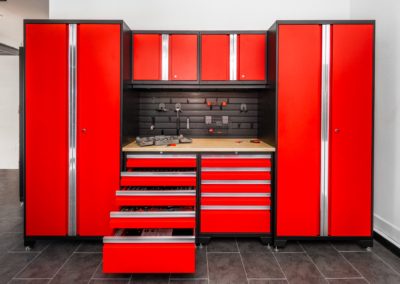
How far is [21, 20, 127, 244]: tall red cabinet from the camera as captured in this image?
2.64 metres

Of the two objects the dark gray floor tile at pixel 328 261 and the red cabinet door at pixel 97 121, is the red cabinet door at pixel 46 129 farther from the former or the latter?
the dark gray floor tile at pixel 328 261

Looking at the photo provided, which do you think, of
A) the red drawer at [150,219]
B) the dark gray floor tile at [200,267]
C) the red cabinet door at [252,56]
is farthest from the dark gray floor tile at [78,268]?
the red cabinet door at [252,56]

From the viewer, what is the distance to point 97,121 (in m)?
2.66

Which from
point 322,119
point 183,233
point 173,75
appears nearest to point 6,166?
point 173,75

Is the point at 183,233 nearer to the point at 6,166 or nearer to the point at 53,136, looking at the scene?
the point at 53,136

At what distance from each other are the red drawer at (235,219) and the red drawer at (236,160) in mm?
417

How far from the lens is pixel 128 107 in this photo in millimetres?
2912

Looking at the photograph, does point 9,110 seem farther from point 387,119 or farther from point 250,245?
Result: point 387,119

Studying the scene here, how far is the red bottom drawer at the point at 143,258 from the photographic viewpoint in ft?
6.81

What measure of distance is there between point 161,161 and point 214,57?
1292mm

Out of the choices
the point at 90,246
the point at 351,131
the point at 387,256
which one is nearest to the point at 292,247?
the point at 387,256

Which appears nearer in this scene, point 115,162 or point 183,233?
point 183,233

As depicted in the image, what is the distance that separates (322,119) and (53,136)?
2.58m

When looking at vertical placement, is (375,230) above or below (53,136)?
below
